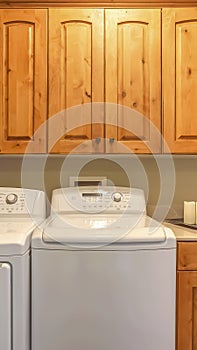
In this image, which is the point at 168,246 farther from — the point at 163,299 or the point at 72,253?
the point at 72,253

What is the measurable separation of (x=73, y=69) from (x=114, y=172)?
716 millimetres

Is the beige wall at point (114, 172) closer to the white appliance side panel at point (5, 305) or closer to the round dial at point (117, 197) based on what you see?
the round dial at point (117, 197)

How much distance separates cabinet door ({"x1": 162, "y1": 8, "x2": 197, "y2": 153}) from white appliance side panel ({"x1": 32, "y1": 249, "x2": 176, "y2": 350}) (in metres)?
0.79

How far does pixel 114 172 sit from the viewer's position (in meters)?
2.63

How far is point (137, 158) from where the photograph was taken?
2.63 meters

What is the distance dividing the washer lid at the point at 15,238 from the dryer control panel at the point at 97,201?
1.12 ft

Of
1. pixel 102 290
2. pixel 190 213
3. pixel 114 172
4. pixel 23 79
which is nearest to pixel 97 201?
pixel 114 172

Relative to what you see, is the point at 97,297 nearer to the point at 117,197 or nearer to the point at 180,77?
the point at 117,197

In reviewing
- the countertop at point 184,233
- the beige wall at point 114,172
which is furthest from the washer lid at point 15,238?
the countertop at point 184,233

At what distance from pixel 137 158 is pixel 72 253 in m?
1.03

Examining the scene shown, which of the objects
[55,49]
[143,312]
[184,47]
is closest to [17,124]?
[55,49]

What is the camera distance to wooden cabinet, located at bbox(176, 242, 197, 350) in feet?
6.32

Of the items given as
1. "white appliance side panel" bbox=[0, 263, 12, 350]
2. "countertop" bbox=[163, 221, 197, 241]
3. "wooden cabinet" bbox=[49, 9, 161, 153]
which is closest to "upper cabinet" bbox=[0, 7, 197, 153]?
"wooden cabinet" bbox=[49, 9, 161, 153]

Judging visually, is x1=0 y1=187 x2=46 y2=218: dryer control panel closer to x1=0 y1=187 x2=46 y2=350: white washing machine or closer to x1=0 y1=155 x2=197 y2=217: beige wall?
x1=0 y1=155 x2=197 y2=217: beige wall
